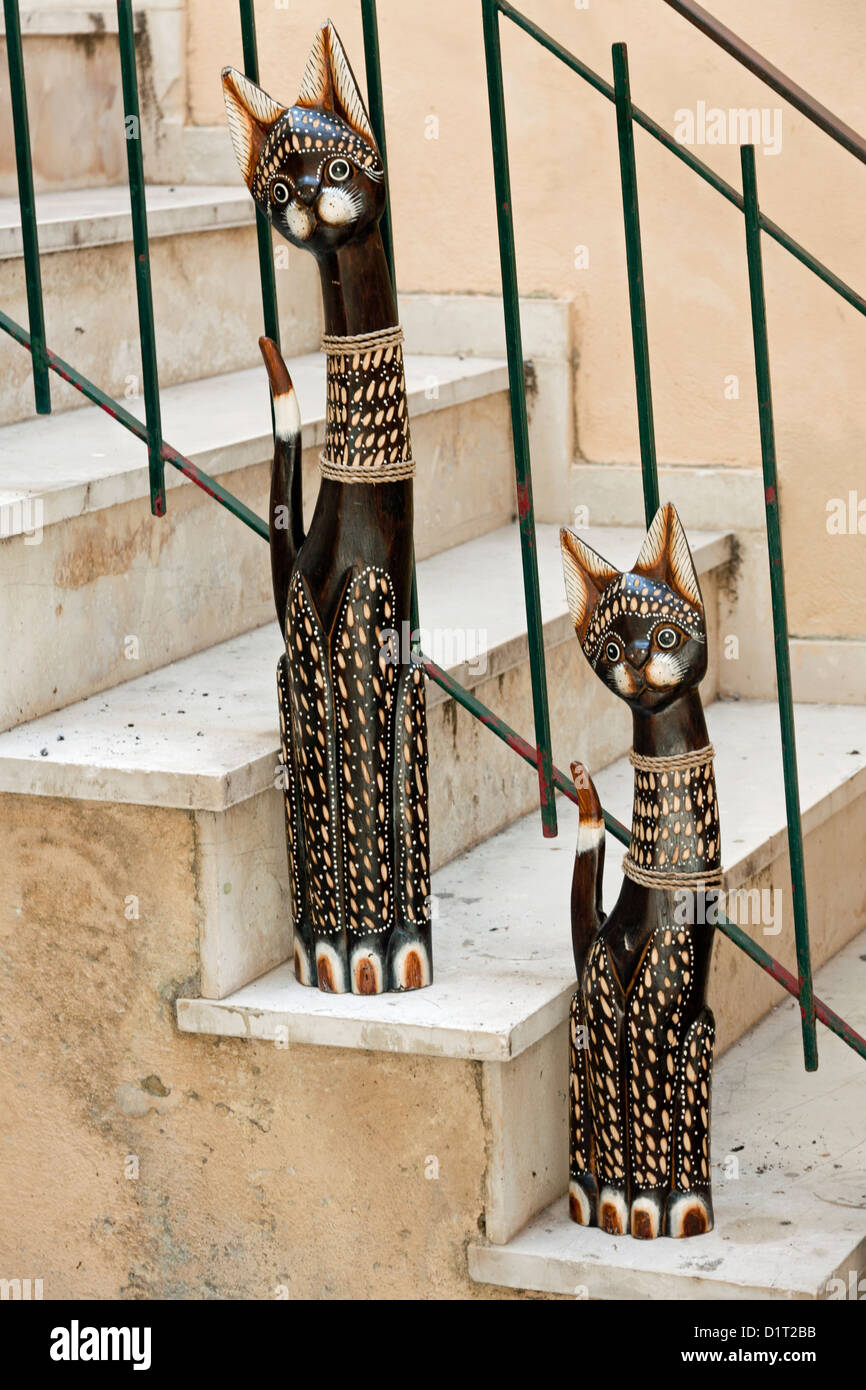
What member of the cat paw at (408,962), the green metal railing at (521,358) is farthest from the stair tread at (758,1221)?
the cat paw at (408,962)

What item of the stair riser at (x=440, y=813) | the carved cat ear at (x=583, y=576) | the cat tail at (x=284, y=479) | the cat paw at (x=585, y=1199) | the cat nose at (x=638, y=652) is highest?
the cat tail at (x=284, y=479)

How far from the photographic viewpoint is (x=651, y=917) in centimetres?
192

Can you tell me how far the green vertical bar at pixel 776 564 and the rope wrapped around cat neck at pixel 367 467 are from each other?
14.0 inches

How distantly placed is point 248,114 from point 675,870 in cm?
85

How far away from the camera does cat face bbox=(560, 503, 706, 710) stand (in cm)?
186

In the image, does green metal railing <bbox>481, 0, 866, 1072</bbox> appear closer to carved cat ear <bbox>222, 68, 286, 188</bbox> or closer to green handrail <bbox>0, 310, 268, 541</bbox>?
carved cat ear <bbox>222, 68, 286, 188</bbox>

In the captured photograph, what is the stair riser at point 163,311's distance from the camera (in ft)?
8.82

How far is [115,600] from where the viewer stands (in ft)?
7.74

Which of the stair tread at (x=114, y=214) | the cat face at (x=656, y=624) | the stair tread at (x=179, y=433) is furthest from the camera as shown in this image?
the stair tread at (x=114, y=214)

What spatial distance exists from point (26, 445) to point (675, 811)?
107 cm

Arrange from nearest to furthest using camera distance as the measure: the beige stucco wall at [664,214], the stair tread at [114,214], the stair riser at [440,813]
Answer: the stair riser at [440,813], the stair tread at [114,214], the beige stucco wall at [664,214]

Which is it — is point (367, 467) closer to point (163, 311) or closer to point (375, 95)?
point (375, 95)

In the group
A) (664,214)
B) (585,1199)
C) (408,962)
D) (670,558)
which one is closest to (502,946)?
(408,962)

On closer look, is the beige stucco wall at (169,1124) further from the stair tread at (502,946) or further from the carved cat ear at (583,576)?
the carved cat ear at (583,576)
